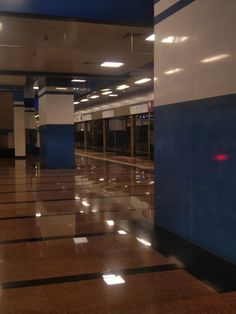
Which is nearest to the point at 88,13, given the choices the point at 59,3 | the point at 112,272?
the point at 59,3

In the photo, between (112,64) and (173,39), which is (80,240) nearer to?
(173,39)

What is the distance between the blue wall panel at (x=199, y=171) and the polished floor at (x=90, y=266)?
0.48 m

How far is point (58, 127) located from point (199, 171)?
11.3 meters

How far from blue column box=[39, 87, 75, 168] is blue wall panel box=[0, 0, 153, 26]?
26.6ft

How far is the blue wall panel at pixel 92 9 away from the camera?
657 cm

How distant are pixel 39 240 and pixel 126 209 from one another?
2265 mm

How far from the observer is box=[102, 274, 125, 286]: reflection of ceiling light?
11.7 ft

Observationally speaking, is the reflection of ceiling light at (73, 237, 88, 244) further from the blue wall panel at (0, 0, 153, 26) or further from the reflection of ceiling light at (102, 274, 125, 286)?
the blue wall panel at (0, 0, 153, 26)

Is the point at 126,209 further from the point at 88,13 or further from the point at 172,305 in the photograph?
the point at 172,305

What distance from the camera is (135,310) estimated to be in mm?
2969

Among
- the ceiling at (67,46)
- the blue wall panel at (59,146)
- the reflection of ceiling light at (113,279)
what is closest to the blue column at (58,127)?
the blue wall panel at (59,146)

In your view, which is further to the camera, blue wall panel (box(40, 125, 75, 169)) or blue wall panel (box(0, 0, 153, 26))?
blue wall panel (box(40, 125, 75, 169))

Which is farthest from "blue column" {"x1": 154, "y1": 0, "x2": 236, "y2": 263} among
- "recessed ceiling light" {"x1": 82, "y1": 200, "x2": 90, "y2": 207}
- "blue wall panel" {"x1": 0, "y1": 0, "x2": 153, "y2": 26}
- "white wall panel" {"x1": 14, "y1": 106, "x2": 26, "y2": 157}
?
"white wall panel" {"x1": 14, "y1": 106, "x2": 26, "y2": 157}

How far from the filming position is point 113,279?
3.63 metres
